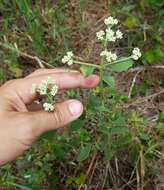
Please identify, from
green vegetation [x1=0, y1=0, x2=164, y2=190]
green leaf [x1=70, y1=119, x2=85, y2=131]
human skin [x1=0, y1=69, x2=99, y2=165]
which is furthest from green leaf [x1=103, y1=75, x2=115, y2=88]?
green leaf [x1=70, y1=119, x2=85, y2=131]

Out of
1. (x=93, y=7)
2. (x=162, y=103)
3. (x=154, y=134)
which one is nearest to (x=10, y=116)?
(x=154, y=134)

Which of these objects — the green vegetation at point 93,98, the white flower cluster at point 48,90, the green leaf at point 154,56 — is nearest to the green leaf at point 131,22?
the green vegetation at point 93,98

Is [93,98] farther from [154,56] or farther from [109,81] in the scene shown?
[154,56]

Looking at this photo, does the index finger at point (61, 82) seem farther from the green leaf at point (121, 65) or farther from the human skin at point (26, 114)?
the green leaf at point (121, 65)

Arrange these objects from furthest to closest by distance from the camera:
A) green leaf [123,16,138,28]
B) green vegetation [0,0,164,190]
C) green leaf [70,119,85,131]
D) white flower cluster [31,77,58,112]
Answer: green leaf [123,16,138,28] < green vegetation [0,0,164,190] < green leaf [70,119,85,131] < white flower cluster [31,77,58,112]

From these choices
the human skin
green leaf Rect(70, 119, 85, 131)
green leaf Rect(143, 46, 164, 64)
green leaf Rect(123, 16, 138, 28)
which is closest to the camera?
the human skin

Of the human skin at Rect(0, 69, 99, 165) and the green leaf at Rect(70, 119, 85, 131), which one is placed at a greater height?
the human skin at Rect(0, 69, 99, 165)

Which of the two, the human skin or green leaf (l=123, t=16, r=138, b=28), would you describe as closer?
the human skin

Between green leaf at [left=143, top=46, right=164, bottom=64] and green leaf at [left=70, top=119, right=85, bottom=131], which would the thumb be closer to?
green leaf at [left=70, top=119, right=85, bottom=131]
